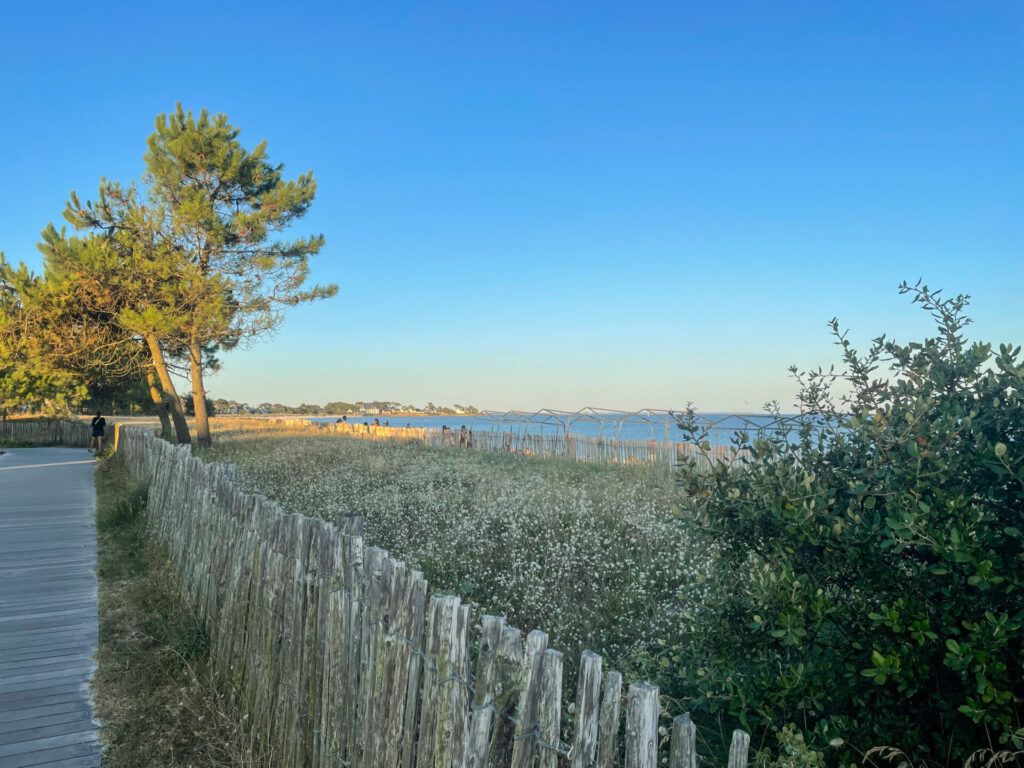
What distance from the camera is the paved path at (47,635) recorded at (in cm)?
360

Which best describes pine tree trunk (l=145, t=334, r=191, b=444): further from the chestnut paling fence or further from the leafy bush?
the leafy bush

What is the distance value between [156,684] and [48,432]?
33.8 metres

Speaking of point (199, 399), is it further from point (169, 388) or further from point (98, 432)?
point (98, 432)

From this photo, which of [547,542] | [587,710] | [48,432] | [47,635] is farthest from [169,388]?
[587,710]

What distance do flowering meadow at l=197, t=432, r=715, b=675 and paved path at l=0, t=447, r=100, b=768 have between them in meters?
2.60

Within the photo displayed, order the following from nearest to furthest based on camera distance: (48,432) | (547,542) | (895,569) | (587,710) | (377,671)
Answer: (587,710)
(895,569)
(377,671)
(547,542)
(48,432)

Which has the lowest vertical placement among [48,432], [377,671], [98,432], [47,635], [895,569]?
[47,635]

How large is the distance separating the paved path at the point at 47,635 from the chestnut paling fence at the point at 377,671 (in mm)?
855

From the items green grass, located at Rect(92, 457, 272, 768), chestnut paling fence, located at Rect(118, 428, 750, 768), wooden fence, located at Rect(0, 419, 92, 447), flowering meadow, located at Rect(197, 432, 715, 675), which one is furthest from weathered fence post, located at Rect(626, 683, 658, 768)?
wooden fence, located at Rect(0, 419, 92, 447)

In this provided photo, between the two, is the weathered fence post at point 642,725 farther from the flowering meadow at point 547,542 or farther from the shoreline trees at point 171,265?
the shoreline trees at point 171,265

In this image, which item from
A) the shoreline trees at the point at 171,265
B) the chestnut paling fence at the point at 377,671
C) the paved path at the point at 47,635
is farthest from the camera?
the shoreline trees at the point at 171,265

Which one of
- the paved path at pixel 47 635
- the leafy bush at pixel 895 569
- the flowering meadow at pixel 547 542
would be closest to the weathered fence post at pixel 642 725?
the leafy bush at pixel 895 569

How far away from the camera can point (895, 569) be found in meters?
2.22

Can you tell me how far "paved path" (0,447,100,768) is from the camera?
360 cm
